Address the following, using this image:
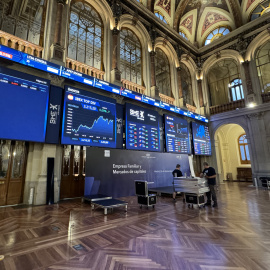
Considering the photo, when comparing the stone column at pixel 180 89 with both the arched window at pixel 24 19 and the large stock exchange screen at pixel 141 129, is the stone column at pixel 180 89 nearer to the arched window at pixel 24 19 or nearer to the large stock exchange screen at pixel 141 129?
the large stock exchange screen at pixel 141 129

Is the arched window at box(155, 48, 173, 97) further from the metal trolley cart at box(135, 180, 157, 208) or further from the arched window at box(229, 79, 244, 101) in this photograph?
the metal trolley cart at box(135, 180, 157, 208)

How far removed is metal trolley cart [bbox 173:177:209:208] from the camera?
5.12 m

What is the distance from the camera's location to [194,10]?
535 inches

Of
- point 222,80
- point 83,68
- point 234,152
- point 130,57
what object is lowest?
point 234,152

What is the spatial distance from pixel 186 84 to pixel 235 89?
4198mm

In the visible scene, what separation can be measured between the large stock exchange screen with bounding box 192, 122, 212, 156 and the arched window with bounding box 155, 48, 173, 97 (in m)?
3.03

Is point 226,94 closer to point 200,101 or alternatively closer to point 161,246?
point 200,101

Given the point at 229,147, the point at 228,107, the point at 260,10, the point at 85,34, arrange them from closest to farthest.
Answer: the point at 85,34, the point at 260,10, the point at 228,107, the point at 229,147

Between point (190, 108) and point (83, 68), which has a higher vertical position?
point (83, 68)

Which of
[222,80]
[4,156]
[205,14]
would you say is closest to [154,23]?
[205,14]

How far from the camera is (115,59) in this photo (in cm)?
874

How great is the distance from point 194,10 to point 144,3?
4781mm

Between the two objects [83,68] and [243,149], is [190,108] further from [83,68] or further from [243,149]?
[83,68]

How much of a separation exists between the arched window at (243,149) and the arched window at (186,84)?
5528 mm
